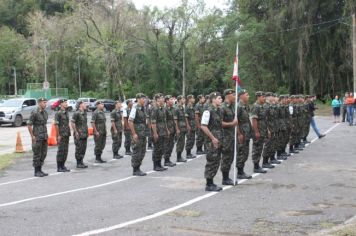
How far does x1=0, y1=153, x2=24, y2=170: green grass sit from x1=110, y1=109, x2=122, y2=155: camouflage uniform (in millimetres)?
3028

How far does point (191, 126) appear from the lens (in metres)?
16.0

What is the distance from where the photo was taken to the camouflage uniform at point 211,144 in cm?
952

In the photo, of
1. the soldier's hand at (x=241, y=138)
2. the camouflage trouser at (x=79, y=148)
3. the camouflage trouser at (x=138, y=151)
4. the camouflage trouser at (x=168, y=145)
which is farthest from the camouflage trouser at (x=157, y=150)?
the soldier's hand at (x=241, y=138)

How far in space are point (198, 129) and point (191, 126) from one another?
0.43 metres

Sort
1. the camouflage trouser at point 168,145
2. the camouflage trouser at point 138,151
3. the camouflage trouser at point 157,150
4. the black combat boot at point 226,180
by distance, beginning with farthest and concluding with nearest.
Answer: the camouflage trouser at point 168,145
the camouflage trouser at point 157,150
the camouflage trouser at point 138,151
the black combat boot at point 226,180

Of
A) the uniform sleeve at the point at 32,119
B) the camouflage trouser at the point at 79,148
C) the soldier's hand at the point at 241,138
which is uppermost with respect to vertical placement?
the uniform sleeve at the point at 32,119

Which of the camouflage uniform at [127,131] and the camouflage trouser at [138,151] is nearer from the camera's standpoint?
the camouflage trouser at [138,151]

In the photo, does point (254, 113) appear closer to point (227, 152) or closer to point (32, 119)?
point (227, 152)

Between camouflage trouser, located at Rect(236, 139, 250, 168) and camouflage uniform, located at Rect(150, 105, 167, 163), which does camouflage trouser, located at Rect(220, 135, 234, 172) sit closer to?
camouflage trouser, located at Rect(236, 139, 250, 168)

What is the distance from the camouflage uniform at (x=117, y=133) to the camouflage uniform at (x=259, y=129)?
489 centimetres

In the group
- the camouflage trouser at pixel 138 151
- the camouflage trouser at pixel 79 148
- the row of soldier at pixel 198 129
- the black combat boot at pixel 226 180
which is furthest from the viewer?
the camouflage trouser at pixel 79 148

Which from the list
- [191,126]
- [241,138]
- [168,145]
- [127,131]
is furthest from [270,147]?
[127,131]

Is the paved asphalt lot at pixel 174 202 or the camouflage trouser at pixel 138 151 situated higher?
the camouflage trouser at pixel 138 151

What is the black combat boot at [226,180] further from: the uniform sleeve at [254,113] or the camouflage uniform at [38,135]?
the camouflage uniform at [38,135]
